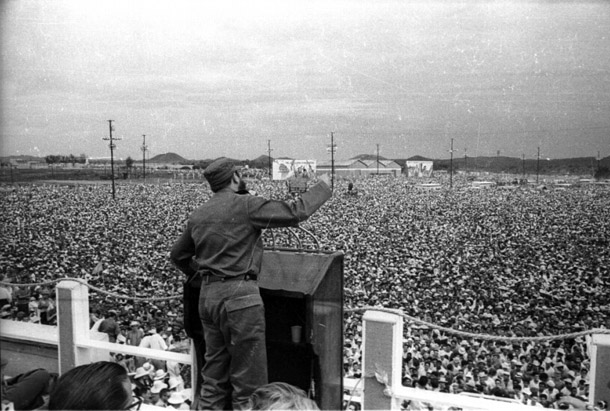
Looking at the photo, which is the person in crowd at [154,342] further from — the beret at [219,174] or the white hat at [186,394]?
the beret at [219,174]

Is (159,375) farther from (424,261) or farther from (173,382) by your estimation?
(424,261)

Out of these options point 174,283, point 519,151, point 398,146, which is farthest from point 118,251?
point 519,151

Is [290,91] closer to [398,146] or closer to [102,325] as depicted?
[398,146]

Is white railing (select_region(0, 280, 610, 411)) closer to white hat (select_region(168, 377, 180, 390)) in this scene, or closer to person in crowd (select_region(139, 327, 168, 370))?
white hat (select_region(168, 377, 180, 390))

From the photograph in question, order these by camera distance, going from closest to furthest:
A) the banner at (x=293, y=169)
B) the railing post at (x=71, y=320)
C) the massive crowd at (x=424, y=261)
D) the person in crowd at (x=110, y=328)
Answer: the railing post at (x=71, y=320) → the banner at (x=293, y=169) → the massive crowd at (x=424, y=261) → the person in crowd at (x=110, y=328)

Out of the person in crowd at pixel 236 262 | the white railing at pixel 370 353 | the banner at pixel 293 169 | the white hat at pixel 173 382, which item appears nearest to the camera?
the person in crowd at pixel 236 262

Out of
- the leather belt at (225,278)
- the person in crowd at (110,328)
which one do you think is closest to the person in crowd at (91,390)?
the leather belt at (225,278)

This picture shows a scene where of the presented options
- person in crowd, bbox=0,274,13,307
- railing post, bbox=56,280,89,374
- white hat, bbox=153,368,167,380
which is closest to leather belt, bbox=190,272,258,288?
railing post, bbox=56,280,89,374
